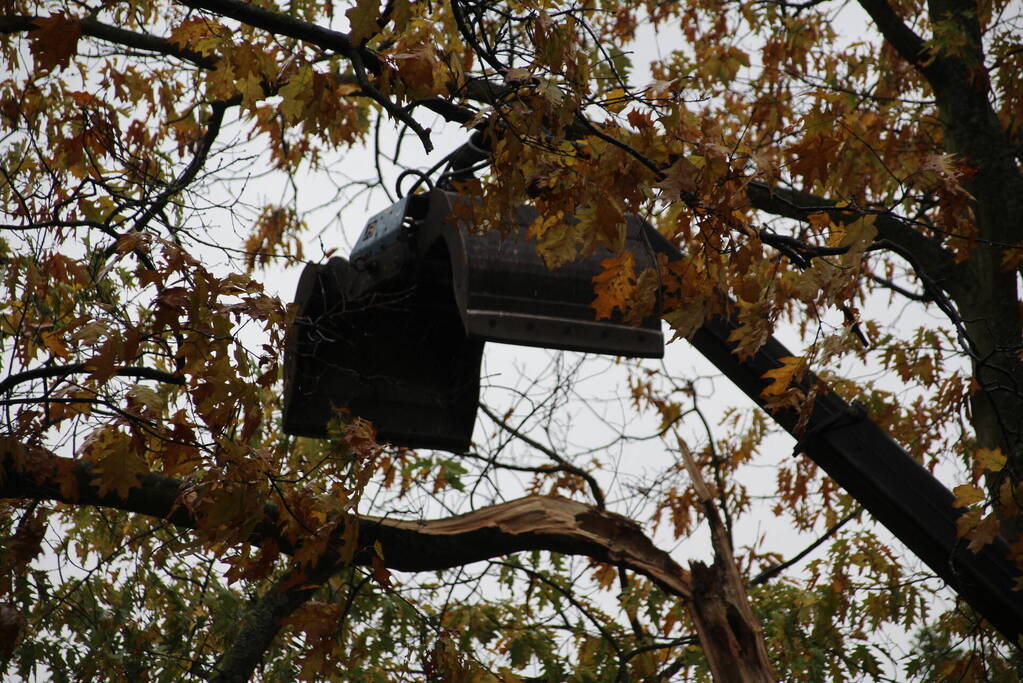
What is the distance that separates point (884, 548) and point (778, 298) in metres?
4.27

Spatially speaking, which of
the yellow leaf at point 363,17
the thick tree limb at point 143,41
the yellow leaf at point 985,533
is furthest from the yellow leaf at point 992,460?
the thick tree limb at point 143,41

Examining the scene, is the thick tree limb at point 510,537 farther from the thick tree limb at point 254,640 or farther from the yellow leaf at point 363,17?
the yellow leaf at point 363,17

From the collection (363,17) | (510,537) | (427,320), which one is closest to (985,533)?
(510,537)

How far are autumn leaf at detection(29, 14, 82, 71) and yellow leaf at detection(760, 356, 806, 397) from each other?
9.10 feet

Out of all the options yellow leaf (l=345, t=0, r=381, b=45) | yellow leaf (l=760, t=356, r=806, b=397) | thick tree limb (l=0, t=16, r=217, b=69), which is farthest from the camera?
thick tree limb (l=0, t=16, r=217, b=69)

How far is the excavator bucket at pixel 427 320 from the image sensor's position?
2955mm

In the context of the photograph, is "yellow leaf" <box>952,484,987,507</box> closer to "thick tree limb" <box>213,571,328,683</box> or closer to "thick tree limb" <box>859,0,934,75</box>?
"thick tree limb" <box>213,571,328,683</box>

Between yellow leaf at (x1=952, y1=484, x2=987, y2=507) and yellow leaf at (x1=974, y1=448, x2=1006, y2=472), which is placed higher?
yellow leaf at (x1=974, y1=448, x2=1006, y2=472)

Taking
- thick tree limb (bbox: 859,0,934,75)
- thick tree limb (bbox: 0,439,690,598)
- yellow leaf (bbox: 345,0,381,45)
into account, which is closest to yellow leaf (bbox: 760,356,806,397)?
thick tree limb (bbox: 0,439,690,598)

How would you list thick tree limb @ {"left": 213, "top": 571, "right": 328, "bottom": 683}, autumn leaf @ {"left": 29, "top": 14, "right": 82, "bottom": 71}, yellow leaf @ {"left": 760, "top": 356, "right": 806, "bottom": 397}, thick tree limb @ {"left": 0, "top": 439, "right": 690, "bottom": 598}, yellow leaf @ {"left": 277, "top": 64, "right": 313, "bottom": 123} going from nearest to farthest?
autumn leaf @ {"left": 29, "top": 14, "right": 82, "bottom": 71} → yellow leaf @ {"left": 760, "top": 356, "right": 806, "bottom": 397} → yellow leaf @ {"left": 277, "top": 64, "right": 313, "bottom": 123} → thick tree limb @ {"left": 0, "top": 439, "right": 690, "bottom": 598} → thick tree limb @ {"left": 213, "top": 571, "right": 328, "bottom": 683}

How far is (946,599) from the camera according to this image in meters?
6.33

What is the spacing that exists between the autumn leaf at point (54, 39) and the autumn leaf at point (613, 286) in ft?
6.72

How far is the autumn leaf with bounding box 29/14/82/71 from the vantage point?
3379mm

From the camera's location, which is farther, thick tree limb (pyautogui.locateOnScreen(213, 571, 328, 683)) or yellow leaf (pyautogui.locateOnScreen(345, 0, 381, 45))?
thick tree limb (pyautogui.locateOnScreen(213, 571, 328, 683))
